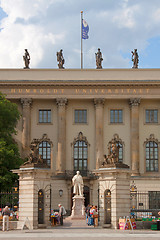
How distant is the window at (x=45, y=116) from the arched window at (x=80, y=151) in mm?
4132

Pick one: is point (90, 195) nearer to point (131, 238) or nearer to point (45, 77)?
point (45, 77)

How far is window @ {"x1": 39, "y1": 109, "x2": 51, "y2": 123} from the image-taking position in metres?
60.1

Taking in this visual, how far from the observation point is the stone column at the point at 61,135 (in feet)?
191

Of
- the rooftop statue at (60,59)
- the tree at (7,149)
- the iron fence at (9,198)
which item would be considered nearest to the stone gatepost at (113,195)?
the iron fence at (9,198)

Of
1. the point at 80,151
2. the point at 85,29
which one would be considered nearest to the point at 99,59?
the point at 85,29

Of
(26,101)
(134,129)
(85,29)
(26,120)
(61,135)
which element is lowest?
(61,135)

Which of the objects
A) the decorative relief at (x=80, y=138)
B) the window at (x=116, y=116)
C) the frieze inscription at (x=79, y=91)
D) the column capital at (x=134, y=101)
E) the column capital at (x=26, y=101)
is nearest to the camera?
the column capital at (x=134, y=101)

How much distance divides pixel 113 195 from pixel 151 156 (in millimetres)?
31099

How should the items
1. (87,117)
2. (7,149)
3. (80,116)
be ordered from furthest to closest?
(80,116), (87,117), (7,149)

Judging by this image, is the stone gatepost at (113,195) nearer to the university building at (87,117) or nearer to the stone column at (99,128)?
the university building at (87,117)

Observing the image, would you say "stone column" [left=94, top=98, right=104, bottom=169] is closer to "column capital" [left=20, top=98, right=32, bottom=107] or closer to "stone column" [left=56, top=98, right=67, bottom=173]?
"stone column" [left=56, top=98, right=67, bottom=173]

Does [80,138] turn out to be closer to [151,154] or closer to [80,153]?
[80,153]

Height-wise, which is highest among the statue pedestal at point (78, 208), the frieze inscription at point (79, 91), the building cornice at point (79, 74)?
the building cornice at point (79, 74)

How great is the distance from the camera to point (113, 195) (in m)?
28.8
